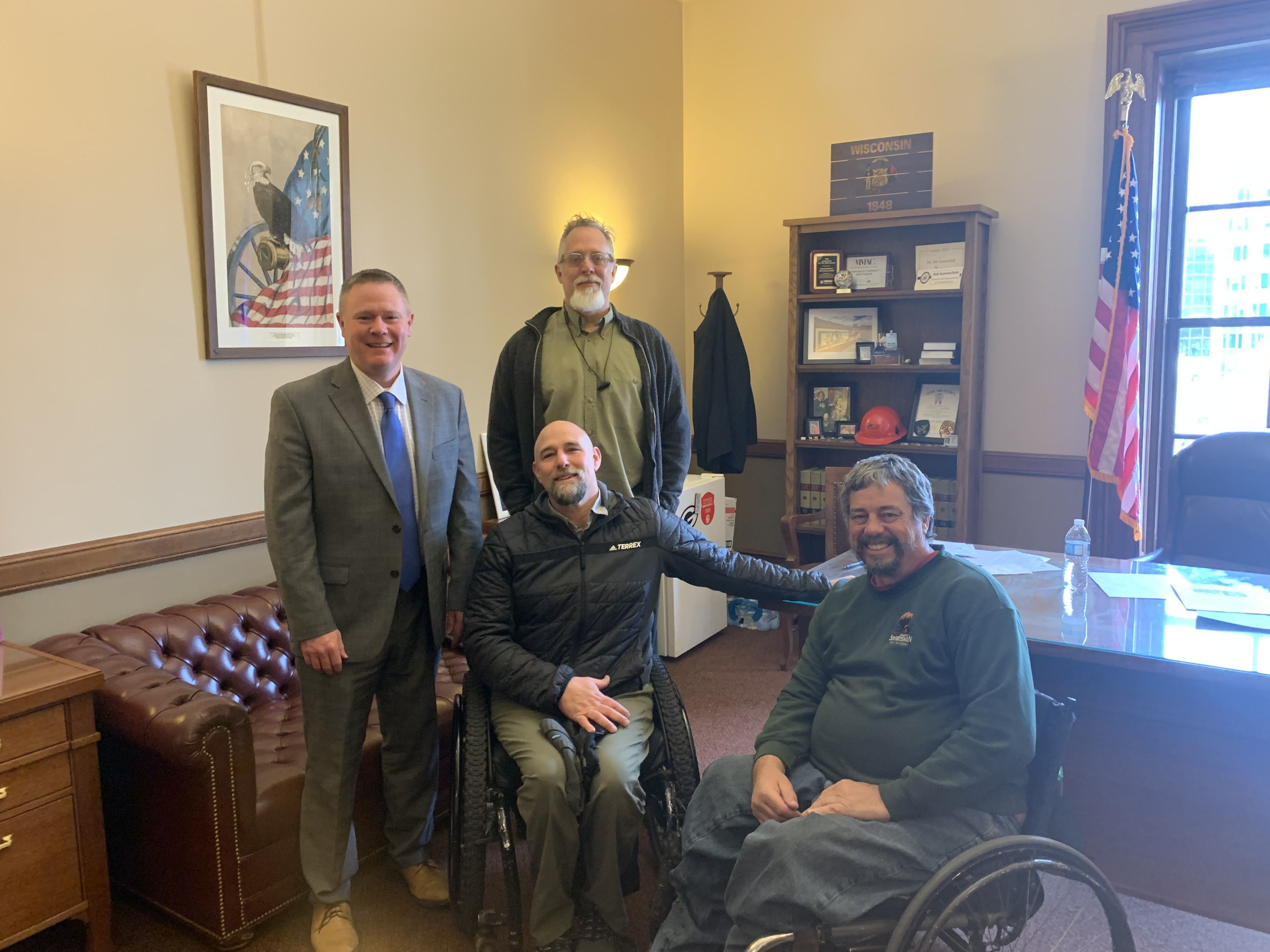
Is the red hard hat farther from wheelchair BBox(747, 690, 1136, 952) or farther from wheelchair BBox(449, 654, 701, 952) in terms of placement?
wheelchair BBox(747, 690, 1136, 952)

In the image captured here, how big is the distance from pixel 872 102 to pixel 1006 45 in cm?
63

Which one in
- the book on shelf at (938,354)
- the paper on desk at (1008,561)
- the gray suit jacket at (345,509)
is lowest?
the paper on desk at (1008,561)

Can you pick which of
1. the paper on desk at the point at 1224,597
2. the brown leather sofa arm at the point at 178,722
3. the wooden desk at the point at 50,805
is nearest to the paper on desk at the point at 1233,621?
the paper on desk at the point at 1224,597

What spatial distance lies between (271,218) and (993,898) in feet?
8.85

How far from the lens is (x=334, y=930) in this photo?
87.0 inches

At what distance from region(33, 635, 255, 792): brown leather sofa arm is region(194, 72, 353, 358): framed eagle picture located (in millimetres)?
1078

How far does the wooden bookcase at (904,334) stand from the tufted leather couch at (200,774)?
249 cm

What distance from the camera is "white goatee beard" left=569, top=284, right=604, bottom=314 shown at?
2588mm

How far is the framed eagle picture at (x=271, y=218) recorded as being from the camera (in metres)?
2.81

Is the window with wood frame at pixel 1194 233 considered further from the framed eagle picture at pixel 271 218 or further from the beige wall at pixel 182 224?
the framed eagle picture at pixel 271 218

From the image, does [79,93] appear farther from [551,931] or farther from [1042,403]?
[1042,403]

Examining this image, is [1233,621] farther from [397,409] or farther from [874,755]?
[397,409]

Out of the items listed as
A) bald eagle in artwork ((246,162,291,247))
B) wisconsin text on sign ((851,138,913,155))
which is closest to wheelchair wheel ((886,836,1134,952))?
bald eagle in artwork ((246,162,291,247))

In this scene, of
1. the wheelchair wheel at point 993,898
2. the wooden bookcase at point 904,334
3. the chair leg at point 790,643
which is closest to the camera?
the wheelchair wheel at point 993,898
